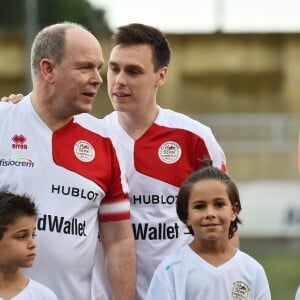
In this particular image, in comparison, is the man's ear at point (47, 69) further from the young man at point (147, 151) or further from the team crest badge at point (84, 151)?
the young man at point (147, 151)

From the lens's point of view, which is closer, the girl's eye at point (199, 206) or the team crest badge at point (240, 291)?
the team crest badge at point (240, 291)

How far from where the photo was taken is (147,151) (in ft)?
23.8

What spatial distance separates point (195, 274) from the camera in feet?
21.0

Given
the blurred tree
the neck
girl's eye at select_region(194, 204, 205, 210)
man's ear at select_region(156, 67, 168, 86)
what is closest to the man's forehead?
man's ear at select_region(156, 67, 168, 86)

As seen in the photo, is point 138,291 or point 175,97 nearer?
point 138,291

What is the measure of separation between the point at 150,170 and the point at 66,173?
75cm

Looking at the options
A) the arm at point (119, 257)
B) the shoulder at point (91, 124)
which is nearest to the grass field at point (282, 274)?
the arm at point (119, 257)

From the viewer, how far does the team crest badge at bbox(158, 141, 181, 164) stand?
7234 millimetres

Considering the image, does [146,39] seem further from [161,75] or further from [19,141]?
[19,141]

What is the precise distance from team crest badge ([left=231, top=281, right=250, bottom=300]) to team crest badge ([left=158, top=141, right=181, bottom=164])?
107 centimetres

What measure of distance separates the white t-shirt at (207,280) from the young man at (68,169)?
15.9 inches

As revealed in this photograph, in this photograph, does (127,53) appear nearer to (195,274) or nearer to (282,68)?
(195,274)

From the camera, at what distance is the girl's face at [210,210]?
21.1ft

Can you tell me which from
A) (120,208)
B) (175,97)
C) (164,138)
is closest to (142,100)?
(164,138)
